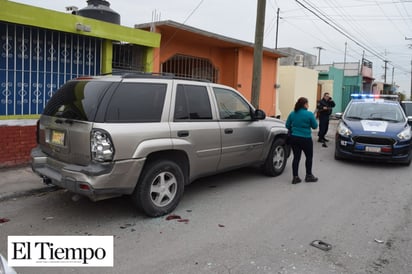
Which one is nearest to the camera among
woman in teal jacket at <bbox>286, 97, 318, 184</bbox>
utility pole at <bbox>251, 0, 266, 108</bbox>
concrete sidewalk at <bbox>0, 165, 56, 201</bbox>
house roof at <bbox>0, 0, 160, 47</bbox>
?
concrete sidewalk at <bbox>0, 165, 56, 201</bbox>

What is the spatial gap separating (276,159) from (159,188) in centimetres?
328

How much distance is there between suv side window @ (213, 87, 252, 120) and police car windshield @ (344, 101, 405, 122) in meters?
4.43

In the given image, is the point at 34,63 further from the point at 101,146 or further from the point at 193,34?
the point at 193,34

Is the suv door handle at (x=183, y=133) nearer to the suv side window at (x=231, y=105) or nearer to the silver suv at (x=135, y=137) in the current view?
the silver suv at (x=135, y=137)

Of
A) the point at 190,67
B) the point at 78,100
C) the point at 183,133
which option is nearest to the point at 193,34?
the point at 190,67

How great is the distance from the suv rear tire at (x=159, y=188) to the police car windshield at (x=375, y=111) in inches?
248

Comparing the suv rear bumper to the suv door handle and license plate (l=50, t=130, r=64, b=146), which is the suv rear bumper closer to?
license plate (l=50, t=130, r=64, b=146)

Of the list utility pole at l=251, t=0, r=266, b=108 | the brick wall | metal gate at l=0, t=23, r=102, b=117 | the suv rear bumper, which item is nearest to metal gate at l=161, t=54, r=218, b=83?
utility pole at l=251, t=0, r=266, b=108

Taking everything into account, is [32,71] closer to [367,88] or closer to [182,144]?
[182,144]

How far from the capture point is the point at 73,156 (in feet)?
14.2

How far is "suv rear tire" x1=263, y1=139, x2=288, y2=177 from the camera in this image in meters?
7.10

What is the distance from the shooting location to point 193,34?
34.5 ft

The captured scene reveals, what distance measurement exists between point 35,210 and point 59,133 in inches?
50.2

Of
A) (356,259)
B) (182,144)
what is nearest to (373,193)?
(356,259)
